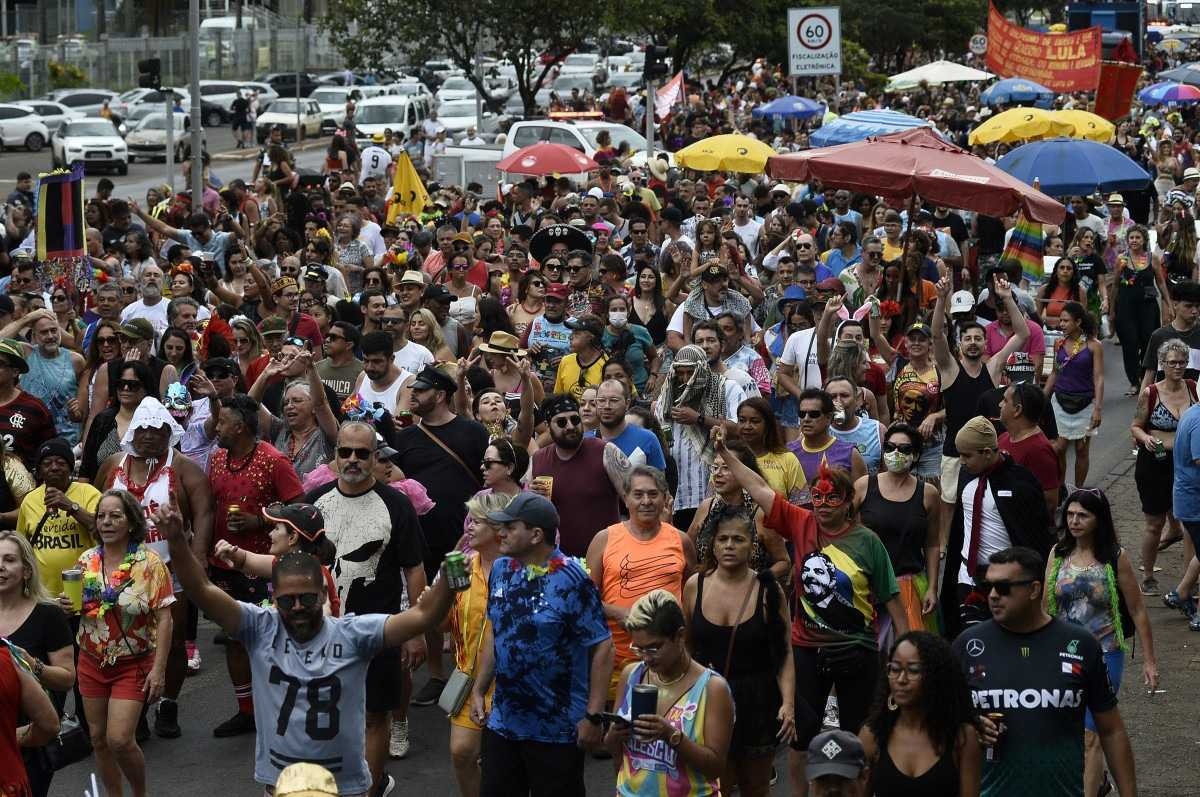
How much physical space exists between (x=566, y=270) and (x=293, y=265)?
2964 mm

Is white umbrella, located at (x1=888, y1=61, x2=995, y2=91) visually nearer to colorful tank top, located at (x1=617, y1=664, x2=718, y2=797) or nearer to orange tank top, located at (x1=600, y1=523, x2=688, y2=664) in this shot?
orange tank top, located at (x1=600, y1=523, x2=688, y2=664)

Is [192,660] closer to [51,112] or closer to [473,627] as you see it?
[473,627]

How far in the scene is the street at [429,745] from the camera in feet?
28.4

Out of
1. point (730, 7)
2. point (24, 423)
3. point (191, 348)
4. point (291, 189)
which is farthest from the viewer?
point (730, 7)

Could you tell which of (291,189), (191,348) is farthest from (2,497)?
(291,189)

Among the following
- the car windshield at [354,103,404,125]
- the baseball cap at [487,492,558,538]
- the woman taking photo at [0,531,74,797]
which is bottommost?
the woman taking photo at [0,531,74,797]

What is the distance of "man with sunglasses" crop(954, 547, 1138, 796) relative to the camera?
255 inches

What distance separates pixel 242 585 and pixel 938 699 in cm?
461

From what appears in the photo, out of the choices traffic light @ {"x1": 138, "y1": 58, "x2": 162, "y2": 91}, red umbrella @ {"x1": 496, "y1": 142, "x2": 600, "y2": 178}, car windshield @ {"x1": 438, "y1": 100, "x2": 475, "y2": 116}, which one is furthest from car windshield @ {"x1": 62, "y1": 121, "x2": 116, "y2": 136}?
red umbrella @ {"x1": 496, "y1": 142, "x2": 600, "y2": 178}

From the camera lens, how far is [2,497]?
1016 centimetres

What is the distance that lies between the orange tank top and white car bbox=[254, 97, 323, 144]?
42.1 meters

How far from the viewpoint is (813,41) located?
118 ft

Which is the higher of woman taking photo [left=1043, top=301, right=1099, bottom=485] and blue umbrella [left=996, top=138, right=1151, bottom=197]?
blue umbrella [left=996, top=138, right=1151, bottom=197]

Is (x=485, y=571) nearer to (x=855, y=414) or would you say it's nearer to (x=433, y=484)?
(x=433, y=484)
